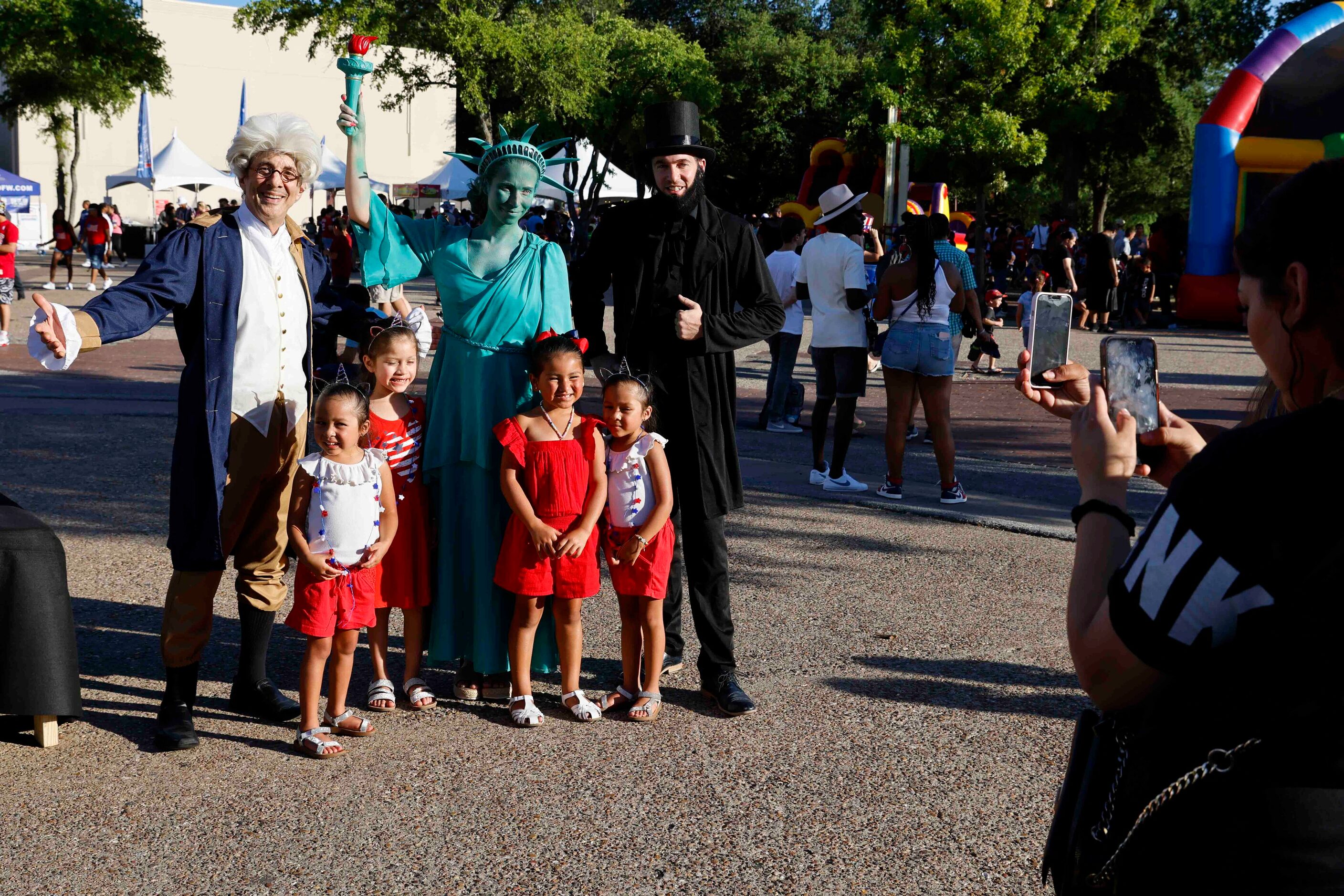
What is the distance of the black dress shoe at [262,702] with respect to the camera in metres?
4.30

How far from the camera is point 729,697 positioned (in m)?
4.42

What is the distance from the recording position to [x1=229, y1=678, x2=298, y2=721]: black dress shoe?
14.1 feet

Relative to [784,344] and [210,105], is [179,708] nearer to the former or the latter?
[784,344]

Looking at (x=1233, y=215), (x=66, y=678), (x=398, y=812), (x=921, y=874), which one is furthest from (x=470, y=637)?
(x=1233, y=215)

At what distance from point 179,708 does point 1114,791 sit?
10.8ft

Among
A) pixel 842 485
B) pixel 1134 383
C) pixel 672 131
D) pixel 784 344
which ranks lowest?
pixel 842 485

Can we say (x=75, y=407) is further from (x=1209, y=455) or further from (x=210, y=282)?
(x=1209, y=455)

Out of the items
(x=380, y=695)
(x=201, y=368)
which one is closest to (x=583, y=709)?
(x=380, y=695)

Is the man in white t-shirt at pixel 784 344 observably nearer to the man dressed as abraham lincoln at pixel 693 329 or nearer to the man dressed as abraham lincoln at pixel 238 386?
the man dressed as abraham lincoln at pixel 693 329

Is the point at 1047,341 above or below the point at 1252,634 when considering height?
above

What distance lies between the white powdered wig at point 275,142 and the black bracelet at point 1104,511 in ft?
9.80

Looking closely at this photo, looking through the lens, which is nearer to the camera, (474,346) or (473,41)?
(474,346)

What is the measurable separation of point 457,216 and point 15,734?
1067 inches

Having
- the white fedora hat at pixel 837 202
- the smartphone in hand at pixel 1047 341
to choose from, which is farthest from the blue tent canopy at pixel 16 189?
the smartphone in hand at pixel 1047 341
